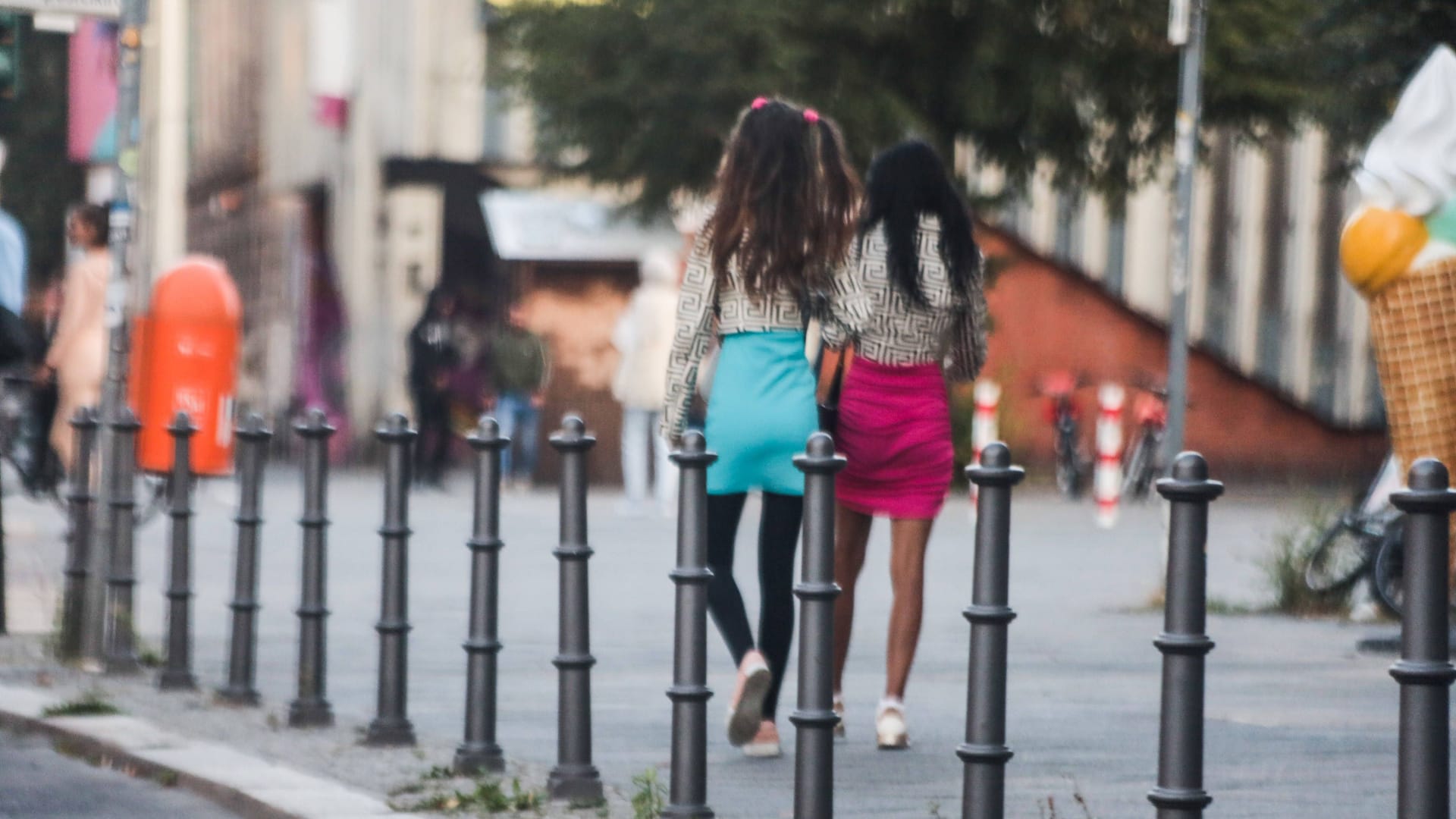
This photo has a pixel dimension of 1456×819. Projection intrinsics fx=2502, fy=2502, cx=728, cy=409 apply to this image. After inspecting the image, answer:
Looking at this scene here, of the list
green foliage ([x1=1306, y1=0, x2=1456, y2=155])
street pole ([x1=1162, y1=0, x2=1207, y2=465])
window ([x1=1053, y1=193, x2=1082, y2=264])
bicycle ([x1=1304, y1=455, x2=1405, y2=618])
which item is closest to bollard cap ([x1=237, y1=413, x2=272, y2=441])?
bicycle ([x1=1304, y1=455, x2=1405, y2=618])

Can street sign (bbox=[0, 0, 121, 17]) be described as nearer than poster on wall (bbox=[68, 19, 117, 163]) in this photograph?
Yes

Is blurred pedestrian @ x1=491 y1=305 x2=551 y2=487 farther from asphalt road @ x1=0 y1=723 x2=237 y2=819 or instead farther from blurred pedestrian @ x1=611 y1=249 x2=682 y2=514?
asphalt road @ x1=0 y1=723 x2=237 y2=819

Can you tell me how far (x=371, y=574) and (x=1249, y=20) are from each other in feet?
36.7

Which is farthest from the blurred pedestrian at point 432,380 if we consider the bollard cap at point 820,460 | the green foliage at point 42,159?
the bollard cap at point 820,460

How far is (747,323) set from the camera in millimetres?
7219

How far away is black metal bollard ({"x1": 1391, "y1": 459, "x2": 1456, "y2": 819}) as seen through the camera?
4.33m

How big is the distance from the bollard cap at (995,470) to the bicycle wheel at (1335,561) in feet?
22.2

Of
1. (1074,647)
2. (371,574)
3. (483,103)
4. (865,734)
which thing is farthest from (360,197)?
(865,734)

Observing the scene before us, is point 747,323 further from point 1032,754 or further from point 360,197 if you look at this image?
point 360,197

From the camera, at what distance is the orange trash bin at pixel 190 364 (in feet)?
39.2

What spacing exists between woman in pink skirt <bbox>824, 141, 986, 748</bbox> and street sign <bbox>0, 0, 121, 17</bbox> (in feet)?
11.2

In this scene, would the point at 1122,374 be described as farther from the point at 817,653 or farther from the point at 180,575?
the point at 817,653

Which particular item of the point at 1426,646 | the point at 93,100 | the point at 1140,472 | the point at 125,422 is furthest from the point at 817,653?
the point at 93,100

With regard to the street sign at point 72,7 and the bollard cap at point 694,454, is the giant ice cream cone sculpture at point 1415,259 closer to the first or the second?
the bollard cap at point 694,454
